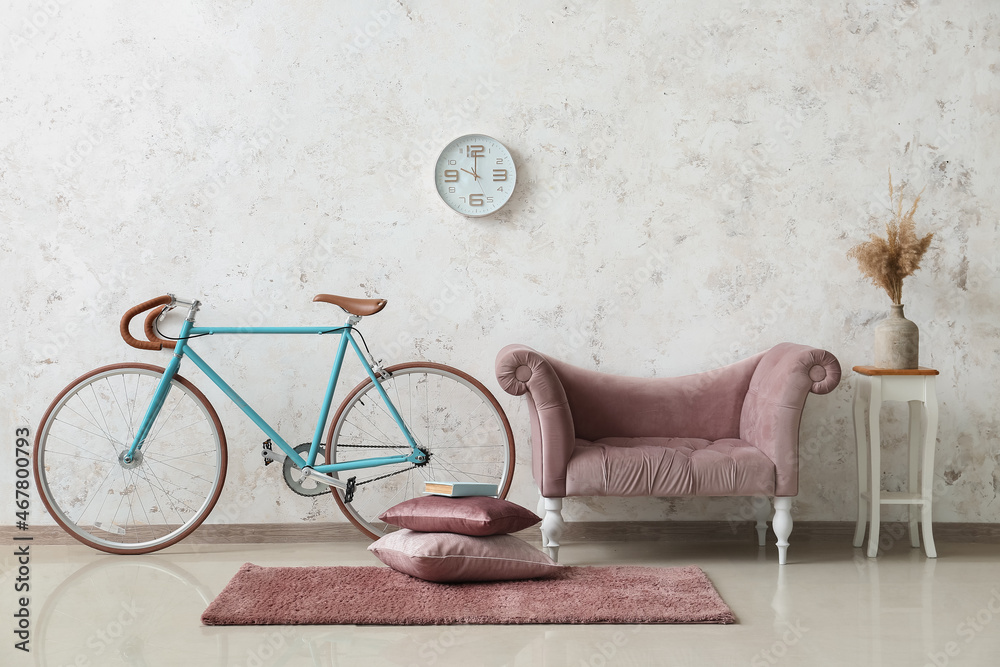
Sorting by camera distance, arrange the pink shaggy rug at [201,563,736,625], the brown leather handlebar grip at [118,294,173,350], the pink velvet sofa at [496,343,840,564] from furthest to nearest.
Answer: the brown leather handlebar grip at [118,294,173,350] → the pink velvet sofa at [496,343,840,564] → the pink shaggy rug at [201,563,736,625]

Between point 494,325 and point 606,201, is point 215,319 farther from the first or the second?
point 606,201

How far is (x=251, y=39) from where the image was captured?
343 cm

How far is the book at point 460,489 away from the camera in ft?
9.24

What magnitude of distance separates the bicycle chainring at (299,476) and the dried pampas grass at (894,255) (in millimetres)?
2469

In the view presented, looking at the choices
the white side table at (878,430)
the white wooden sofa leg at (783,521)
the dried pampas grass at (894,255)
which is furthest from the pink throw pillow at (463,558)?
the dried pampas grass at (894,255)

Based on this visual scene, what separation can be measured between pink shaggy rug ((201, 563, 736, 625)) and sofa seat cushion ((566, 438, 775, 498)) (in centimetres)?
29

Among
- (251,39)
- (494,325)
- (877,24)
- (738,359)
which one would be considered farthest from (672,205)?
(251,39)

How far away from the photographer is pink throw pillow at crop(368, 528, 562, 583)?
8.56 ft

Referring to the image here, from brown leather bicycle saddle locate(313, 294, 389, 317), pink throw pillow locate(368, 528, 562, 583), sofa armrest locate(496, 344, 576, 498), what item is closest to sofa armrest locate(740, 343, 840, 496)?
sofa armrest locate(496, 344, 576, 498)

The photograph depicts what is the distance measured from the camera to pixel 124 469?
133 inches

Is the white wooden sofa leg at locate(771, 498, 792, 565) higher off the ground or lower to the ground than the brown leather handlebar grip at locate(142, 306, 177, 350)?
lower

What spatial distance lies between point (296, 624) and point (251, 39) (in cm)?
249

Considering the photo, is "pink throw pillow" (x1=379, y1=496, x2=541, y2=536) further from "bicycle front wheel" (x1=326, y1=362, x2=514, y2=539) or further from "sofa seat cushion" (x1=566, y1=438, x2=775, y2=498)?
"bicycle front wheel" (x1=326, y1=362, x2=514, y2=539)

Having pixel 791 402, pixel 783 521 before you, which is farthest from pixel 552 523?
pixel 791 402
